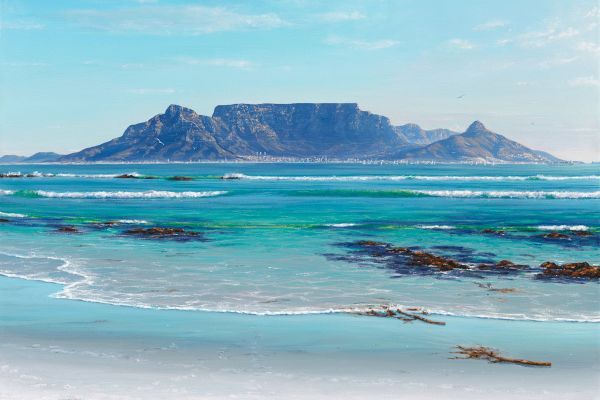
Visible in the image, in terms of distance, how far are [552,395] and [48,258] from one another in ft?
49.9

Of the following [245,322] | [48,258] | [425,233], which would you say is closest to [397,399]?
[245,322]

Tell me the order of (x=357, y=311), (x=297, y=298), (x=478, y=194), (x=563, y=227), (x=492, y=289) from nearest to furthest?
(x=357, y=311)
(x=297, y=298)
(x=492, y=289)
(x=563, y=227)
(x=478, y=194)

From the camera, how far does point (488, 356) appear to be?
8141 mm

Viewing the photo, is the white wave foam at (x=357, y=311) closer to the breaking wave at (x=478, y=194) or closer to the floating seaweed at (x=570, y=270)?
the floating seaweed at (x=570, y=270)

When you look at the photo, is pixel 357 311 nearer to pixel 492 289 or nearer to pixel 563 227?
pixel 492 289

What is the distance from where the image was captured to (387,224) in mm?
29172

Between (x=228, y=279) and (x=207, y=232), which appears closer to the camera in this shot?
(x=228, y=279)

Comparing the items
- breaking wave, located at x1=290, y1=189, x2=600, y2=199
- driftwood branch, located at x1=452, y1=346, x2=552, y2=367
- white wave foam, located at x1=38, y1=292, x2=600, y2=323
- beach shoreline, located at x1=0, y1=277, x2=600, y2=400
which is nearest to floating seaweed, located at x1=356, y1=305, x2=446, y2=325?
white wave foam, located at x1=38, y1=292, x2=600, y2=323

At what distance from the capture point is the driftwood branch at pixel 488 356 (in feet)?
25.8

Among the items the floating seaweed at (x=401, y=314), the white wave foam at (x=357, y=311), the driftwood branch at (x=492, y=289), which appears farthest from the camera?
the driftwood branch at (x=492, y=289)

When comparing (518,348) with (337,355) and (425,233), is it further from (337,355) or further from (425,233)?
(425,233)

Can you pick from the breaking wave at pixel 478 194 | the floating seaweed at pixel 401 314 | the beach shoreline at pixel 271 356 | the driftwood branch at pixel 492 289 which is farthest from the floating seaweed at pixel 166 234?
the breaking wave at pixel 478 194

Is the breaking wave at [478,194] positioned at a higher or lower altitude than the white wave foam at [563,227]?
higher

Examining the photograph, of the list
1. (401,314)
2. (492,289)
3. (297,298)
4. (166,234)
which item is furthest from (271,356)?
(166,234)
